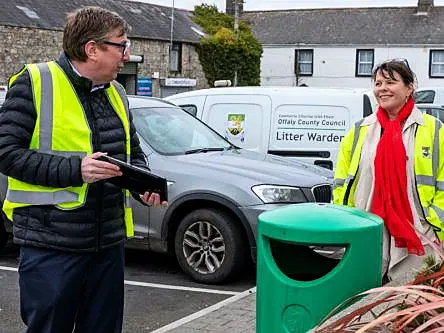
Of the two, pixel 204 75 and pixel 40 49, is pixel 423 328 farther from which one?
pixel 204 75

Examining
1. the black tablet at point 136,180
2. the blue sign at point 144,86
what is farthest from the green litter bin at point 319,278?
the blue sign at point 144,86

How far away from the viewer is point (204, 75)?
41219 millimetres

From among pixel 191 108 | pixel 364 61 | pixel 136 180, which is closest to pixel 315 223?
pixel 136 180

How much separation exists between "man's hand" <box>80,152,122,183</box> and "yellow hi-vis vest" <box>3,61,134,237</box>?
0.53 ft

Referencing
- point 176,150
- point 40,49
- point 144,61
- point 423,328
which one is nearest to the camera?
point 423,328

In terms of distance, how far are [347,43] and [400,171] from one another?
146 feet

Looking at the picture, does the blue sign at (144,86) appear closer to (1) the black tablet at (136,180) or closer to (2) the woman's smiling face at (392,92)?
(2) the woman's smiling face at (392,92)

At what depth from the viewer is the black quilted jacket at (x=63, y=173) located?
3.08 m

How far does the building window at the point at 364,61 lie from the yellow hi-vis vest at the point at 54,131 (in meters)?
44.4

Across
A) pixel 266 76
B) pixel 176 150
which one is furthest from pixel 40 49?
pixel 176 150

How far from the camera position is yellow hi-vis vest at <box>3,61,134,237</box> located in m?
3.15

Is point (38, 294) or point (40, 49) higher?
point (40, 49)

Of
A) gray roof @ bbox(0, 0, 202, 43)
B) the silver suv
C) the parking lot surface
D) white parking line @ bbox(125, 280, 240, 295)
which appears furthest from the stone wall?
white parking line @ bbox(125, 280, 240, 295)

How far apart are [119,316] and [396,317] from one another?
5.80 ft
